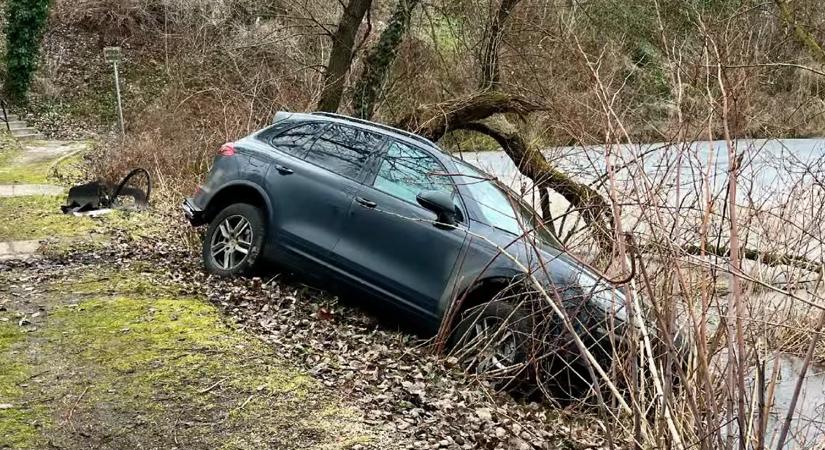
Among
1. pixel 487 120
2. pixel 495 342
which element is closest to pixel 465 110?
pixel 487 120

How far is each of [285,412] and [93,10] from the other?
29.4 m

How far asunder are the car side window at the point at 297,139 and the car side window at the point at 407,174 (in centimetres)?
96

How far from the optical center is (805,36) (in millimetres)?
15234

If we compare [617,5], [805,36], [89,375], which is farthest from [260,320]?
[617,5]

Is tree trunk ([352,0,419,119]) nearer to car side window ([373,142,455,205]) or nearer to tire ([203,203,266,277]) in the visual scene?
tire ([203,203,266,277])

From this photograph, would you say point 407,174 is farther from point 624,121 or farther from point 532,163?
point 532,163

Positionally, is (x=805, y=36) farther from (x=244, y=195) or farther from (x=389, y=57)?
(x=244, y=195)

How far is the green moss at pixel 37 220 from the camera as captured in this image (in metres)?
9.84

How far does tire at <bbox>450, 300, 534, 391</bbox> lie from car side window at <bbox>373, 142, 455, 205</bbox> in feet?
3.88

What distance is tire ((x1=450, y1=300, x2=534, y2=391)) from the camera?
19.0ft

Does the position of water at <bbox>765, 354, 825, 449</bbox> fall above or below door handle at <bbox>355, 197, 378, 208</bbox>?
below

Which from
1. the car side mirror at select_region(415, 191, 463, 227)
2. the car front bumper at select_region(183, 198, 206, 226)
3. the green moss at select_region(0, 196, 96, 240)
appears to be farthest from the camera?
the green moss at select_region(0, 196, 96, 240)

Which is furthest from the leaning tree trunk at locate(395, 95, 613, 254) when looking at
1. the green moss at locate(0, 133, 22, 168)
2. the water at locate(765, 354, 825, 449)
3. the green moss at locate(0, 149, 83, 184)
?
the green moss at locate(0, 133, 22, 168)

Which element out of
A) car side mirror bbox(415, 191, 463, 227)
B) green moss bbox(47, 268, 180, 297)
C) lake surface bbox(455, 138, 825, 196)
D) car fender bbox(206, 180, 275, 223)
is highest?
lake surface bbox(455, 138, 825, 196)
